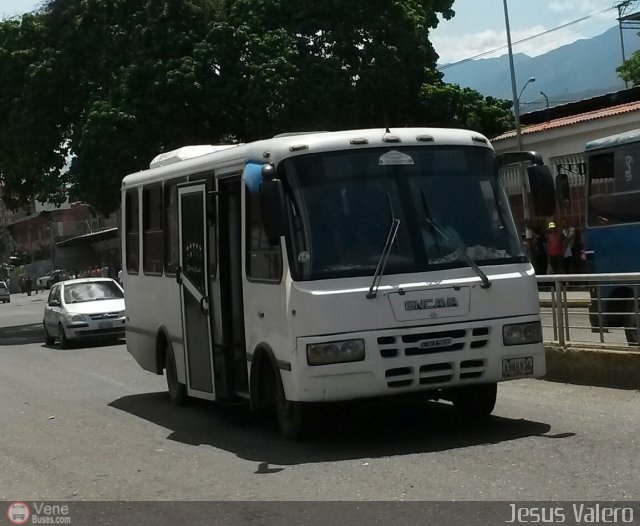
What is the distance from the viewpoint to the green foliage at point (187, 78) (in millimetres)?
30578

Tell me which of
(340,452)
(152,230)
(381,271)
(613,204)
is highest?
(152,230)

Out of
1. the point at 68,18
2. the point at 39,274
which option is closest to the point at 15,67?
the point at 68,18

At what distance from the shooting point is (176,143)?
31.4 meters

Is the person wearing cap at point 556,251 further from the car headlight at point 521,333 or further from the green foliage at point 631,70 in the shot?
the green foliage at point 631,70

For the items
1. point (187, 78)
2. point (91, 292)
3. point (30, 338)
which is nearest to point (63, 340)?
point (91, 292)

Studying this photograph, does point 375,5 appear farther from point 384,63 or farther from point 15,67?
point 15,67

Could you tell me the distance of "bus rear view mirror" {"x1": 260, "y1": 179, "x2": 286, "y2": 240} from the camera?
9.89 meters

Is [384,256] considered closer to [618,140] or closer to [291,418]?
[291,418]

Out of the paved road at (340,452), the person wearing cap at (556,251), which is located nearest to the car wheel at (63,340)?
the person wearing cap at (556,251)

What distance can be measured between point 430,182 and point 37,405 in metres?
7.07

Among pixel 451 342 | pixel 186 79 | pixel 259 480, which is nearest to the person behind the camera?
pixel 259 480

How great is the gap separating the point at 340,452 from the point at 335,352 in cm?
88

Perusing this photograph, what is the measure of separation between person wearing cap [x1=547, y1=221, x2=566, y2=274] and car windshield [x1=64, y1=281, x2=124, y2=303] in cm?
962

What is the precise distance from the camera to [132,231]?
1549 cm
